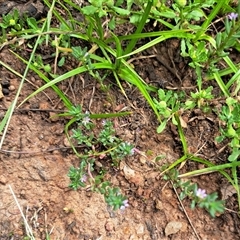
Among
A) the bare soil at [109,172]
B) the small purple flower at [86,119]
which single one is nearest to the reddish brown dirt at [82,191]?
the bare soil at [109,172]

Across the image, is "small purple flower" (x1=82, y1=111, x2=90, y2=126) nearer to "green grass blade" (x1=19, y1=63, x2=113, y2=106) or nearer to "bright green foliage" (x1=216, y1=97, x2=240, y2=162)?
"green grass blade" (x1=19, y1=63, x2=113, y2=106)

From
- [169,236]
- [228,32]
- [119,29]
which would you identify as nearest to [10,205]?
[169,236]

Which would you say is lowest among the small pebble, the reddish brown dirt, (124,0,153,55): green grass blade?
the small pebble

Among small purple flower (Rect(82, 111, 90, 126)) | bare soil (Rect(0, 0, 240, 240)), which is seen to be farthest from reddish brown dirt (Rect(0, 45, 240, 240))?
small purple flower (Rect(82, 111, 90, 126))

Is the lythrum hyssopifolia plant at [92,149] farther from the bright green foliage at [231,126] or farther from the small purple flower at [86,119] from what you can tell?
the bright green foliage at [231,126]

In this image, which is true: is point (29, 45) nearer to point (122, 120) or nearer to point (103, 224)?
point (122, 120)

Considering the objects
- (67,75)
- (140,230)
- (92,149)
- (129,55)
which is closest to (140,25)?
(129,55)
